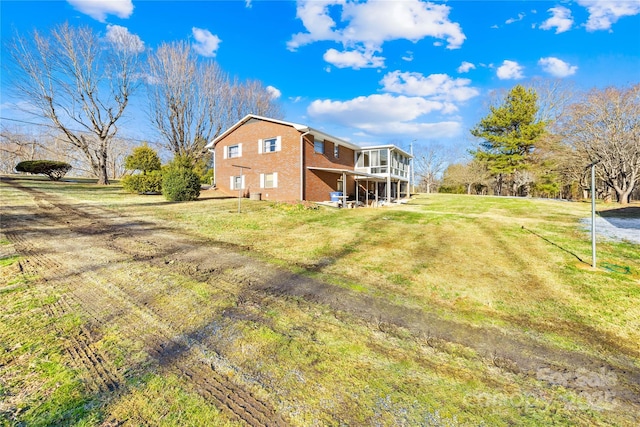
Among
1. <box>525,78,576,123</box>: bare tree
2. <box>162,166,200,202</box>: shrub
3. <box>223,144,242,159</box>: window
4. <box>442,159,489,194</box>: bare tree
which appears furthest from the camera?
<box>442,159,489,194</box>: bare tree

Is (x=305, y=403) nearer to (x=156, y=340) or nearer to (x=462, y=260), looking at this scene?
(x=156, y=340)

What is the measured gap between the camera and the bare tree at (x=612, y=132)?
720 inches

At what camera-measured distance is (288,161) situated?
18.4 m

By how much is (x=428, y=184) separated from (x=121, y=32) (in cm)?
4377

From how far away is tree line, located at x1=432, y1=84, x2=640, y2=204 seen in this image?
1875 cm

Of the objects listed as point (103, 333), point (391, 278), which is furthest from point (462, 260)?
point (103, 333)

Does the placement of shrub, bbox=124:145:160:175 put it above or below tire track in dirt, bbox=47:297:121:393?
above

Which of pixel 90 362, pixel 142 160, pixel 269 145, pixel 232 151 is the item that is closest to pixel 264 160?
pixel 269 145

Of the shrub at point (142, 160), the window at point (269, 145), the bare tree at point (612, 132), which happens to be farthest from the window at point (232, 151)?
the bare tree at point (612, 132)

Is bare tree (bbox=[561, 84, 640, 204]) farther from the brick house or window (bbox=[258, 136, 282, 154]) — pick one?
window (bbox=[258, 136, 282, 154])

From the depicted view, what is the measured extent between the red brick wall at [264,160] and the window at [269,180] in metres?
0.23

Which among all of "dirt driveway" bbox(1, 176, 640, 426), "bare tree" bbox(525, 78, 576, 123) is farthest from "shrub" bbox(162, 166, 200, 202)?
"bare tree" bbox(525, 78, 576, 123)

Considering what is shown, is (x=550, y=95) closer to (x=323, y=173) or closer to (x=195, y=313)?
(x=323, y=173)

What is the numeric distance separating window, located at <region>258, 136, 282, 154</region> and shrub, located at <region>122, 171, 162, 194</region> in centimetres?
776
